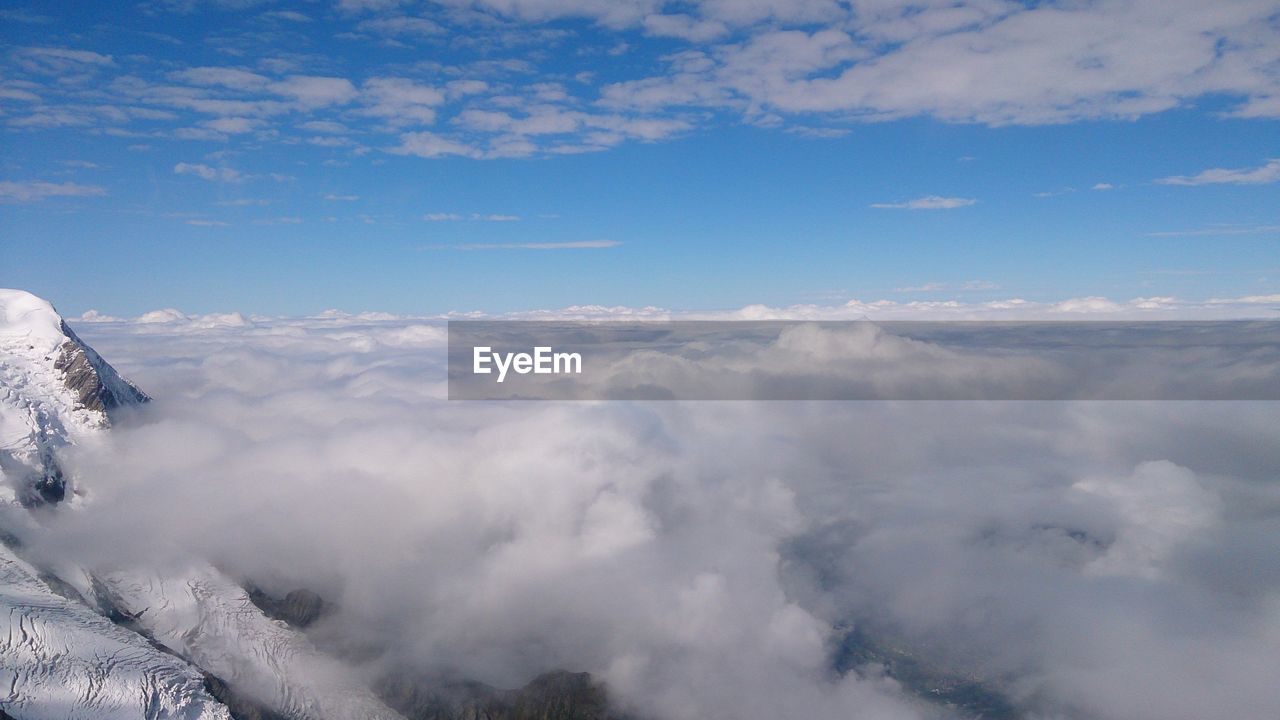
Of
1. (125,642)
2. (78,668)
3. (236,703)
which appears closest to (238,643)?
(236,703)

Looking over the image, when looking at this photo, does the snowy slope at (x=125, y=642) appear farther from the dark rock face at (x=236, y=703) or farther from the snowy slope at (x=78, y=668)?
the dark rock face at (x=236, y=703)

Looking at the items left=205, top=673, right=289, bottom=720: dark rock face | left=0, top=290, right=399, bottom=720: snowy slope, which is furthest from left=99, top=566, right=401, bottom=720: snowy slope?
left=205, top=673, right=289, bottom=720: dark rock face

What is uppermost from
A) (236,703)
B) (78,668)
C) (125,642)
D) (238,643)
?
(78,668)

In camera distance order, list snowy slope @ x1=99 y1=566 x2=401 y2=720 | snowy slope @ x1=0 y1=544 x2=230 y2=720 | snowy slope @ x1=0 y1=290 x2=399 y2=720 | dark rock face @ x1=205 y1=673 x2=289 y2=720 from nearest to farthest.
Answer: snowy slope @ x1=0 y1=544 x2=230 y2=720 → snowy slope @ x1=0 y1=290 x2=399 y2=720 → dark rock face @ x1=205 y1=673 x2=289 y2=720 → snowy slope @ x1=99 y1=566 x2=401 y2=720

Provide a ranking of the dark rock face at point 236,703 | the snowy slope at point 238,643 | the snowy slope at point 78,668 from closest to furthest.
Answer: the snowy slope at point 78,668 → the dark rock face at point 236,703 → the snowy slope at point 238,643

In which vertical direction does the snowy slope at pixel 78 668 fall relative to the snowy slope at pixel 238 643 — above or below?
above

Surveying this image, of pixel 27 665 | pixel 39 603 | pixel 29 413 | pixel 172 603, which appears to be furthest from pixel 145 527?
pixel 27 665

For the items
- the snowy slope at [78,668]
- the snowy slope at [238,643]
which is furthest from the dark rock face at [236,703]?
the snowy slope at [78,668]

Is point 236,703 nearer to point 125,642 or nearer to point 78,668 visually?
point 125,642

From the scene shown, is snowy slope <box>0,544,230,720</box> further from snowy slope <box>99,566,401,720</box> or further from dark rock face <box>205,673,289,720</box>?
snowy slope <box>99,566,401,720</box>

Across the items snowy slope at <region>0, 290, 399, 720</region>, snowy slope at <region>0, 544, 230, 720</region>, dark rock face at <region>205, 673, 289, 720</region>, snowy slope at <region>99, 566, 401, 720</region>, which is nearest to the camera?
snowy slope at <region>0, 544, 230, 720</region>
